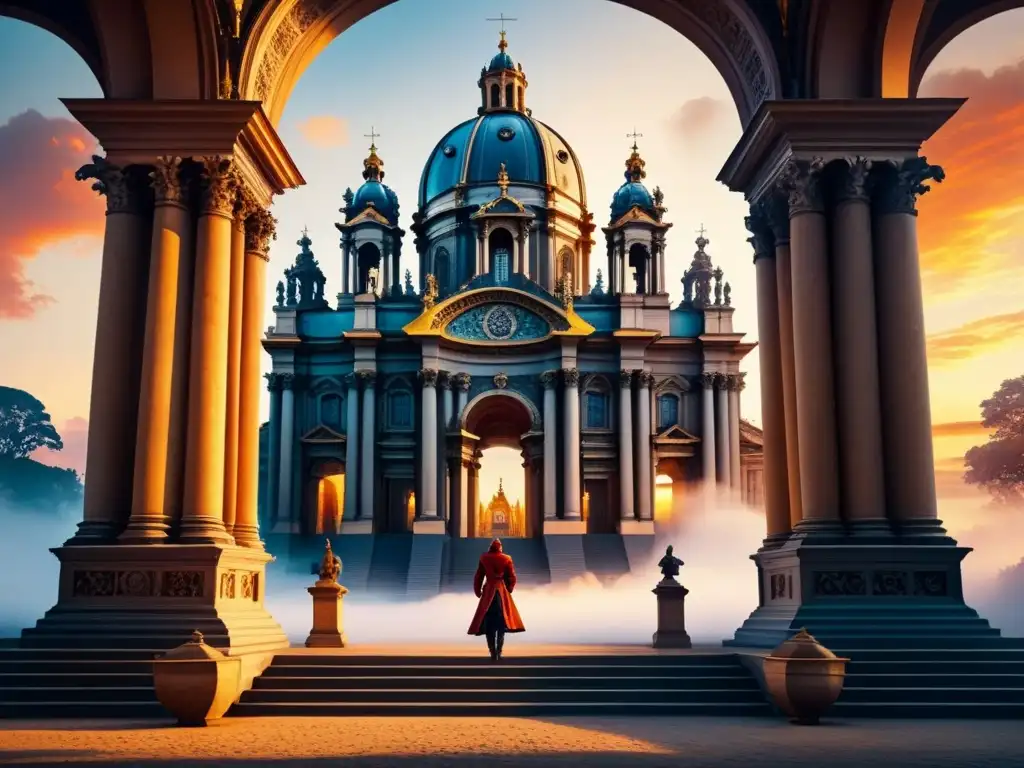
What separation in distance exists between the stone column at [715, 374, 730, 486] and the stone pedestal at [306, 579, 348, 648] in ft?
119

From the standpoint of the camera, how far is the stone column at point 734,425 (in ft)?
180

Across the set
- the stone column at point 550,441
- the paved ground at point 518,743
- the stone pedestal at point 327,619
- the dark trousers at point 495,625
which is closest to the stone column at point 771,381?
the dark trousers at point 495,625

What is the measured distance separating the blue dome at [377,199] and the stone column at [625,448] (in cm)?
1687

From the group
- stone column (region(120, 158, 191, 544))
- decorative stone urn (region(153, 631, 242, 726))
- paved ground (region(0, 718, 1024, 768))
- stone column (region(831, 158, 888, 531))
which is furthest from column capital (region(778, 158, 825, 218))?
decorative stone urn (region(153, 631, 242, 726))

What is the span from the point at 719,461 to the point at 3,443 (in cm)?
3096

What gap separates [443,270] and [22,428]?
23.8m

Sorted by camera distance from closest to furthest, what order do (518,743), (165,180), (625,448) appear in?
(518,743) < (165,180) < (625,448)

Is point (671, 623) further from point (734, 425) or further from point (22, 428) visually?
point (734, 425)

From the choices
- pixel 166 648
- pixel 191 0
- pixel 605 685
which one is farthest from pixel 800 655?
pixel 191 0

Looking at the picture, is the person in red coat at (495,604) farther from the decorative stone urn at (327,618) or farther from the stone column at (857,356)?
the stone column at (857,356)

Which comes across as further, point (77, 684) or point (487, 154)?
point (487, 154)

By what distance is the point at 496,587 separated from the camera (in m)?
17.2

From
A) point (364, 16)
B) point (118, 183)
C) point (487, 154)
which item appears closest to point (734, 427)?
point (487, 154)

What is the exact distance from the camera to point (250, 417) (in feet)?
59.1
